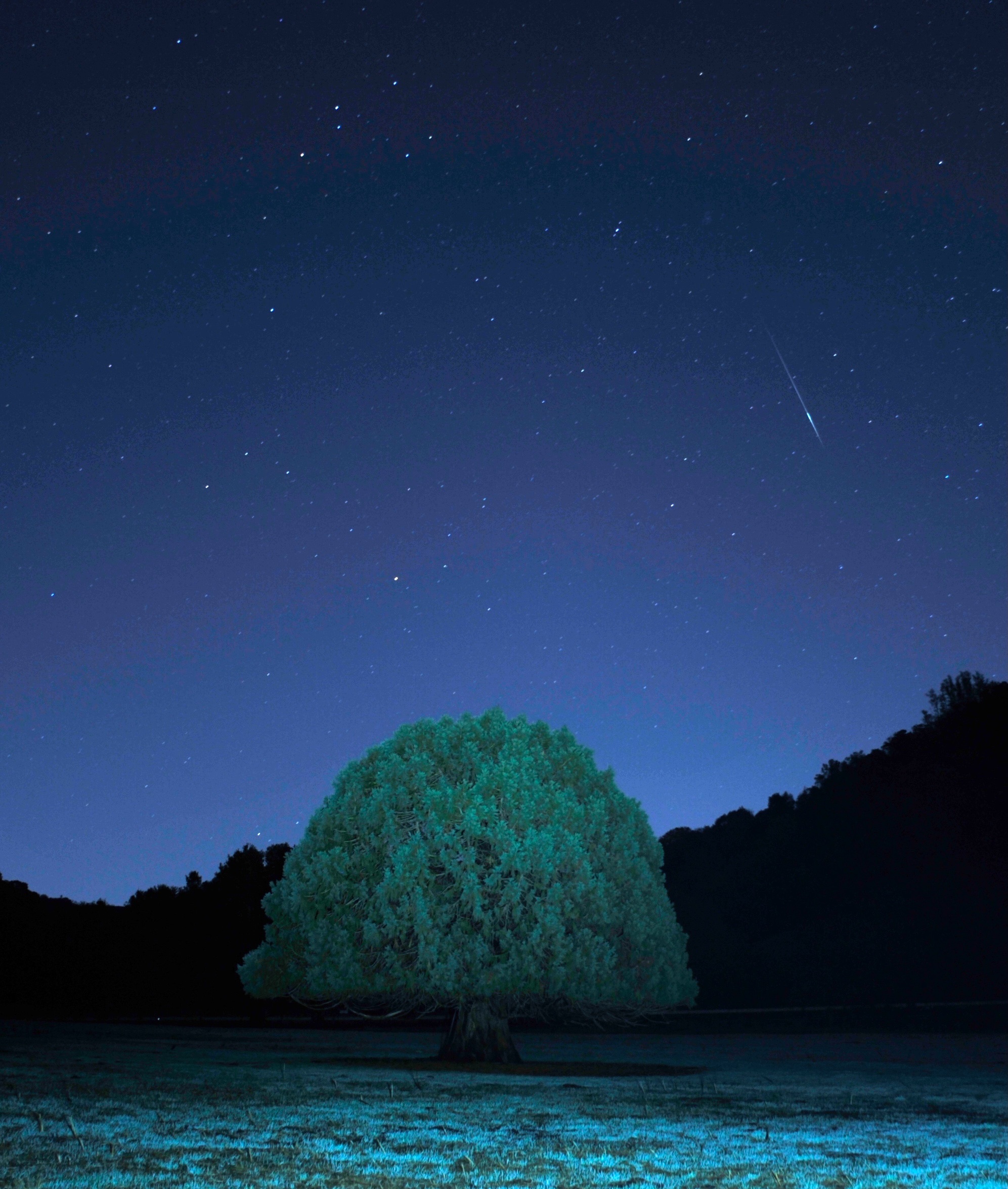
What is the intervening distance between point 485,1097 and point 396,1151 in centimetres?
833

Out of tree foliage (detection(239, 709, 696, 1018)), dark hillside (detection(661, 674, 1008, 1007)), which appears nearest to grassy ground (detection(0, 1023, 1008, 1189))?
tree foliage (detection(239, 709, 696, 1018))

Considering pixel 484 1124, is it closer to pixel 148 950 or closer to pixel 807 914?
pixel 148 950

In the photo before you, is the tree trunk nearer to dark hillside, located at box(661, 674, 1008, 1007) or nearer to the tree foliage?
the tree foliage

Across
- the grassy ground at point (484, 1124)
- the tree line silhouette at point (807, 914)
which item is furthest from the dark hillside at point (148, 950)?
the grassy ground at point (484, 1124)

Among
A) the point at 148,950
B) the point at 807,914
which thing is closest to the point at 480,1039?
the point at 148,950

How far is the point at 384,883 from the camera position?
1184 inches

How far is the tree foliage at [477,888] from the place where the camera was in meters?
29.8

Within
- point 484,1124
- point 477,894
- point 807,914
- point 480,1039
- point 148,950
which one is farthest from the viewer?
point 807,914

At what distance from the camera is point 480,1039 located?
31.9 metres

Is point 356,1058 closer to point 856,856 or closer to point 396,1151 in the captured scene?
point 396,1151

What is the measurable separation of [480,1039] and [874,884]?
81934mm

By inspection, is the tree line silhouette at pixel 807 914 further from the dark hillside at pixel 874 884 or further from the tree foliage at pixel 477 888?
the tree foliage at pixel 477 888

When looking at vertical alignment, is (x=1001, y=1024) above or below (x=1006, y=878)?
below

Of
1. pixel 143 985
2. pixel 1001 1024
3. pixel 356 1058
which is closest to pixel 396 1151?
pixel 356 1058
